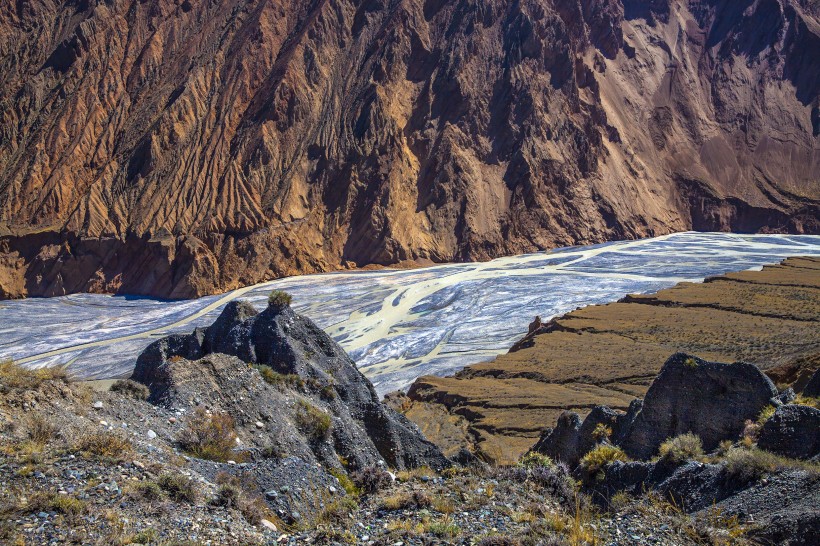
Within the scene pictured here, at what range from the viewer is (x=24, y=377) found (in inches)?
326

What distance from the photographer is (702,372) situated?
13.3 m

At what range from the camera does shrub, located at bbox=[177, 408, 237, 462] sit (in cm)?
911

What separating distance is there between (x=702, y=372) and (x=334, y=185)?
54.9 metres

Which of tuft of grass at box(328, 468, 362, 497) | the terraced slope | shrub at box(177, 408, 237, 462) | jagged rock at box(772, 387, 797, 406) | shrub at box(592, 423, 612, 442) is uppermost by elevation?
shrub at box(177, 408, 237, 462)

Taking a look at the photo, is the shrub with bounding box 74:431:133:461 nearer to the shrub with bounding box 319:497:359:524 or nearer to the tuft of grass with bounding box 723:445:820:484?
the shrub with bounding box 319:497:359:524

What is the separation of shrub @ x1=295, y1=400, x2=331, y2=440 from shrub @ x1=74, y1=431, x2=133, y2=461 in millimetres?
4103

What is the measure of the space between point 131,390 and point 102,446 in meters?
2.71

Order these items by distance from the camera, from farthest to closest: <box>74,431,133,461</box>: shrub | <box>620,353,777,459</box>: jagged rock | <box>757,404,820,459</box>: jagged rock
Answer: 1. <box>620,353,777,459</box>: jagged rock
2. <box>757,404,820,459</box>: jagged rock
3. <box>74,431,133,461</box>: shrub

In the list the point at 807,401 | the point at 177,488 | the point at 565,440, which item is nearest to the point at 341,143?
the point at 565,440

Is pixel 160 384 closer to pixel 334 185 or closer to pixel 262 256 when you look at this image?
pixel 262 256

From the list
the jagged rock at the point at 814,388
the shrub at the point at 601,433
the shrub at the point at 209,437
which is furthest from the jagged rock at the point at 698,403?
the shrub at the point at 209,437

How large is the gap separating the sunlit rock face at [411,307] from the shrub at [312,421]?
20.7 meters

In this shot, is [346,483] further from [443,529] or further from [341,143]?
[341,143]

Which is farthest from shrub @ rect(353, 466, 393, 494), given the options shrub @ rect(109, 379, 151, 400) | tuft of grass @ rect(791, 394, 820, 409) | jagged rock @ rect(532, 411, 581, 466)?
tuft of grass @ rect(791, 394, 820, 409)
